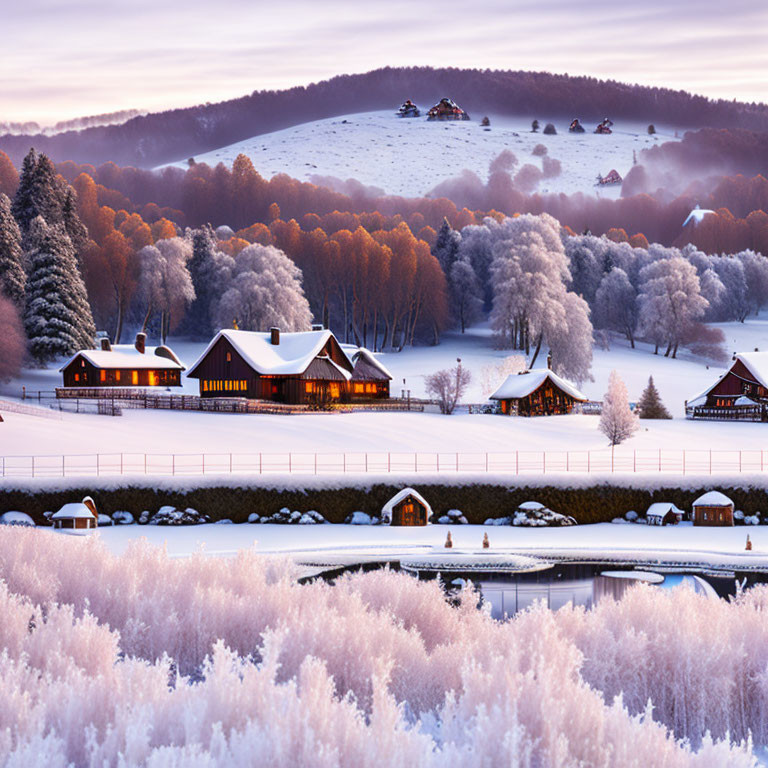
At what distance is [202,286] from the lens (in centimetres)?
10231

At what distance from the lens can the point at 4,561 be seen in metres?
24.1

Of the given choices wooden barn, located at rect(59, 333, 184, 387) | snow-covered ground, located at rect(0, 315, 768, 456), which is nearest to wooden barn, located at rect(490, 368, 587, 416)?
snow-covered ground, located at rect(0, 315, 768, 456)

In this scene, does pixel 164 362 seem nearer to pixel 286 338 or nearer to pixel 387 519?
pixel 286 338

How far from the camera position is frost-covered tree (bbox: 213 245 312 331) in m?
89.1

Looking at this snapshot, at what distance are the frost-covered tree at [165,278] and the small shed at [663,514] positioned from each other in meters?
61.3

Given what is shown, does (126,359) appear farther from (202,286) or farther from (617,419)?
(617,419)

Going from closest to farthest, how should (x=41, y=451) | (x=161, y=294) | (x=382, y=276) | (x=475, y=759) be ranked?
(x=475, y=759) < (x=41, y=451) < (x=161, y=294) < (x=382, y=276)

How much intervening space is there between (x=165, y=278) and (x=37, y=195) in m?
14.3

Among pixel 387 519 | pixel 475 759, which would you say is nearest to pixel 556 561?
pixel 387 519

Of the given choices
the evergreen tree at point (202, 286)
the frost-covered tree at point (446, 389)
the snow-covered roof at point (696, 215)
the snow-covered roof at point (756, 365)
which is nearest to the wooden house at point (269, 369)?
the frost-covered tree at point (446, 389)

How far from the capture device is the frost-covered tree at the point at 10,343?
6291 centimetres

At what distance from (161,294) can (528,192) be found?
116m

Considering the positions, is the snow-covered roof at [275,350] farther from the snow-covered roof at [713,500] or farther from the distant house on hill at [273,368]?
the snow-covered roof at [713,500]

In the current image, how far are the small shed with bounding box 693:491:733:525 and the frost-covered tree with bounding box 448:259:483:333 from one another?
65.3 m
